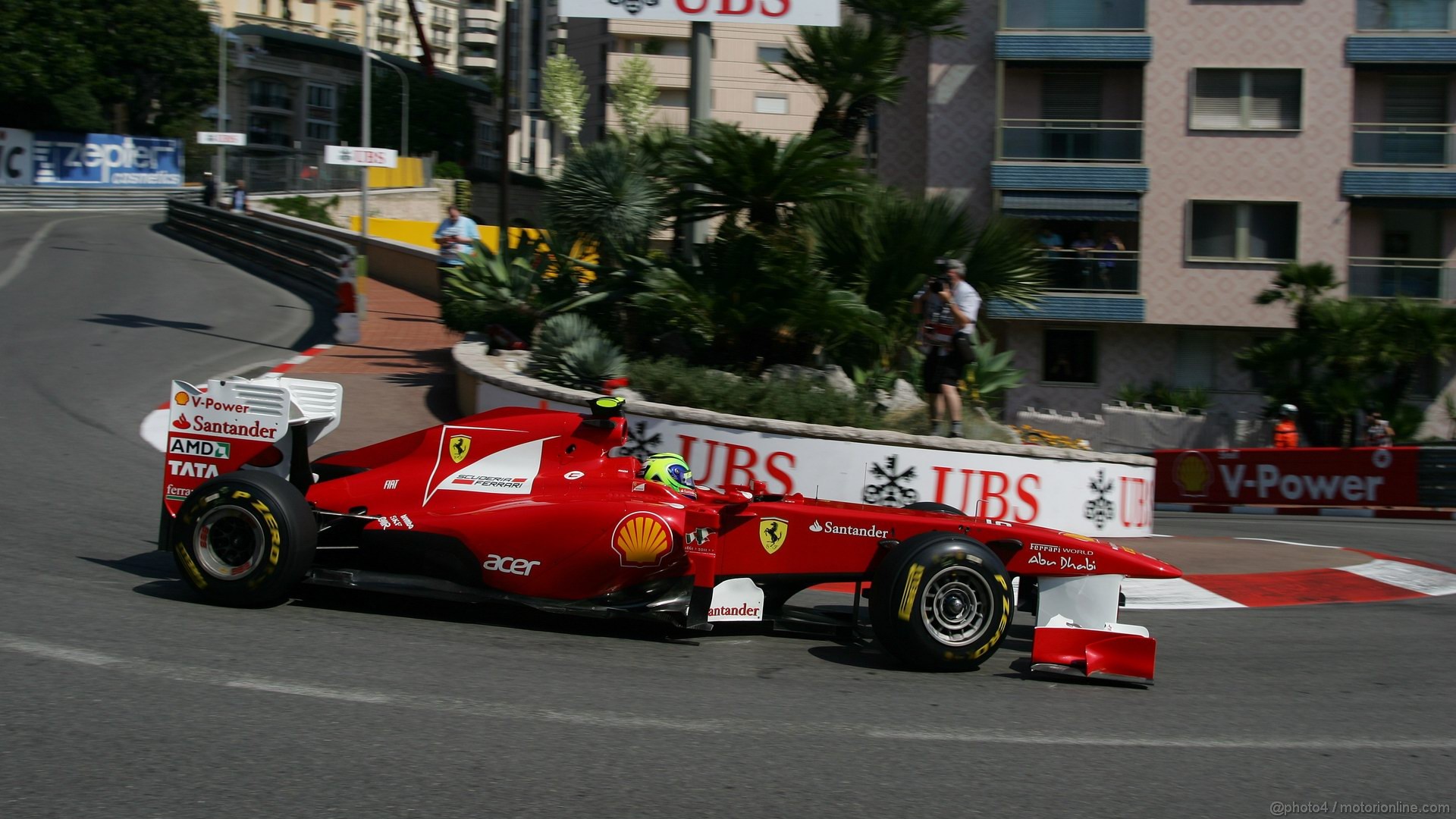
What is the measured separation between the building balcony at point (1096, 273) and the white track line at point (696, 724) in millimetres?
23569

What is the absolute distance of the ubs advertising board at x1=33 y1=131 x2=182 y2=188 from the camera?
58344mm

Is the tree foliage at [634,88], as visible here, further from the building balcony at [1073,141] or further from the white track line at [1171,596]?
the white track line at [1171,596]

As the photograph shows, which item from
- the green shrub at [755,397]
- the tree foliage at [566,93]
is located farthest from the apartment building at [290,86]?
the green shrub at [755,397]

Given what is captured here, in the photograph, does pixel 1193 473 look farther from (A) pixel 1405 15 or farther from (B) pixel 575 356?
(A) pixel 1405 15

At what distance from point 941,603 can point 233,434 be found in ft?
12.4

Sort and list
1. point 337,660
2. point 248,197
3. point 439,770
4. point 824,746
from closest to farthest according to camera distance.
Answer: point 439,770
point 824,746
point 337,660
point 248,197

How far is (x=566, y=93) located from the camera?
71125 millimetres

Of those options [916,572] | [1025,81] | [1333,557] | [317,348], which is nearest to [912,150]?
[1025,81]

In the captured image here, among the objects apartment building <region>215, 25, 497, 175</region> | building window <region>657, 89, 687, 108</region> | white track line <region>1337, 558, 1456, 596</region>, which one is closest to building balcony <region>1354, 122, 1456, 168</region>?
white track line <region>1337, 558, 1456, 596</region>

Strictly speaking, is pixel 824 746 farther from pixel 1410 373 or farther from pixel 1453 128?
pixel 1453 128

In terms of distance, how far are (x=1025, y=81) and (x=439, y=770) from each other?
27052mm

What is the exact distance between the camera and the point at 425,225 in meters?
48.8

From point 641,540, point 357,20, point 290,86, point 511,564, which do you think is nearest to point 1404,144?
point 641,540

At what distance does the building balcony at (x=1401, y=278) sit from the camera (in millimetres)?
26922
